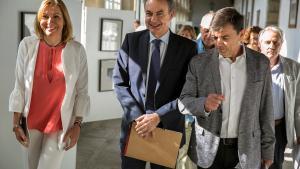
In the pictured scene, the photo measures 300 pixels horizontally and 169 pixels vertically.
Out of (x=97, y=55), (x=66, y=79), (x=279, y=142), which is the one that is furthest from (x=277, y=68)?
(x=97, y=55)

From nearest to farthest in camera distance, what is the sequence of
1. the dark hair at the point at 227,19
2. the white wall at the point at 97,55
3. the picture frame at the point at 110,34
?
the dark hair at the point at 227,19, the white wall at the point at 97,55, the picture frame at the point at 110,34

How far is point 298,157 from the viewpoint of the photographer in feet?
9.93

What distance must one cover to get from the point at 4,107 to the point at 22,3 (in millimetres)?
A: 895

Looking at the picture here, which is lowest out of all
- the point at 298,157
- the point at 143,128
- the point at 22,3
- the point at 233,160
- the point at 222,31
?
the point at 298,157

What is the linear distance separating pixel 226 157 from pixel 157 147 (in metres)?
0.43

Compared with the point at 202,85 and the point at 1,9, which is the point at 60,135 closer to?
the point at 202,85

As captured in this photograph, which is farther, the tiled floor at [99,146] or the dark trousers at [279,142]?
the tiled floor at [99,146]

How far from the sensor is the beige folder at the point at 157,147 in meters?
2.37

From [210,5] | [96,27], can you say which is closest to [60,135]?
[96,27]

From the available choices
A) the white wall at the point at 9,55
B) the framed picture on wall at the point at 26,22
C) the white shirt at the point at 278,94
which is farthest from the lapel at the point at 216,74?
the framed picture on wall at the point at 26,22

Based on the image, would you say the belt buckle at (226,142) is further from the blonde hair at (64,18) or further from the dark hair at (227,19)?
the blonde hair at (64,18)

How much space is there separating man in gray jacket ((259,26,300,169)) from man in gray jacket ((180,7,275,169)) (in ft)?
2.24

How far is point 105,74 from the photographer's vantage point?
6.68 metres

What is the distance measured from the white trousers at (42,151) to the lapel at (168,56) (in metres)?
0.83
